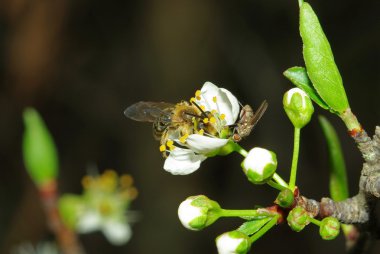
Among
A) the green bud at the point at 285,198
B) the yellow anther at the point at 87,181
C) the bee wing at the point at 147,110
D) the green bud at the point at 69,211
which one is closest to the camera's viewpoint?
the green bud at the point at 285,198

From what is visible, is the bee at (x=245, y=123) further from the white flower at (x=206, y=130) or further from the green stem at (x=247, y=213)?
the green stem at (x=247, y=213)

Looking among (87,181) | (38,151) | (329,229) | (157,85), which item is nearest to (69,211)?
(38,151)

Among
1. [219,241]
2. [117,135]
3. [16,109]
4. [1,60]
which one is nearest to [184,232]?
[117,135]

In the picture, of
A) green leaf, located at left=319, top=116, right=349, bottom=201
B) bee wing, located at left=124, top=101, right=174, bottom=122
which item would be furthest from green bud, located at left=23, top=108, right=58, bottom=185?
green leaf, located at left=319, top=116, right=349, bottom=201

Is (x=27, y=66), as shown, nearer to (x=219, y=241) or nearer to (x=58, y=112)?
(x=58, y=112)

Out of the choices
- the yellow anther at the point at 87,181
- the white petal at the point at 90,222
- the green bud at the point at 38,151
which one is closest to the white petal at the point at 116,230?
the white petal at the point at 90,222
